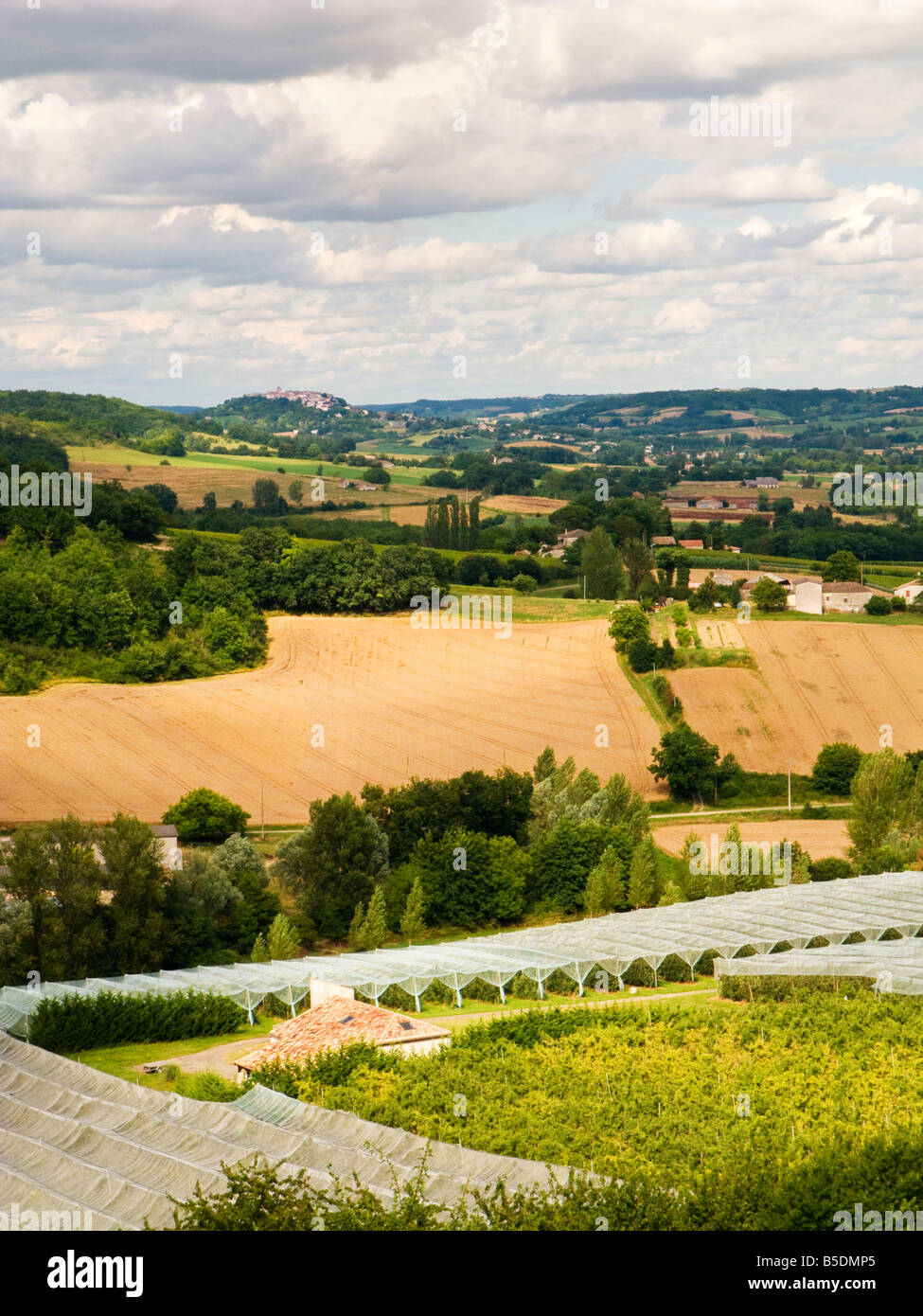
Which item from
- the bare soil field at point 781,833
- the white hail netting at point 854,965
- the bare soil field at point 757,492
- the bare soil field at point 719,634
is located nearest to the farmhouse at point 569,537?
the bare soil field at point 719,634

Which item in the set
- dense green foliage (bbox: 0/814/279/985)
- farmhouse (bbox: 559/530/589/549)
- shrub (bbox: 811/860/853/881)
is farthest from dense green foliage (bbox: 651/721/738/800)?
farmhouse (bbox: 559/530/589/549)

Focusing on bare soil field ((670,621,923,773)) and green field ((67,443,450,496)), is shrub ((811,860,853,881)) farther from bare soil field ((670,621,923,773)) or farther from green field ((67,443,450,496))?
green field ((67,443,450,496))

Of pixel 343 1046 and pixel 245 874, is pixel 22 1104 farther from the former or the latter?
pixel 245 874

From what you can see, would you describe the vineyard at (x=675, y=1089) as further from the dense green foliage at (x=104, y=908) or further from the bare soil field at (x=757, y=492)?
the bare soil field at (x=757, y=492)

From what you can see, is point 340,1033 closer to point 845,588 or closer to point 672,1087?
point 672,1087

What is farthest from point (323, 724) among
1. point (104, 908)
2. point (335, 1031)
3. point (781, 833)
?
point (335, 1031)
